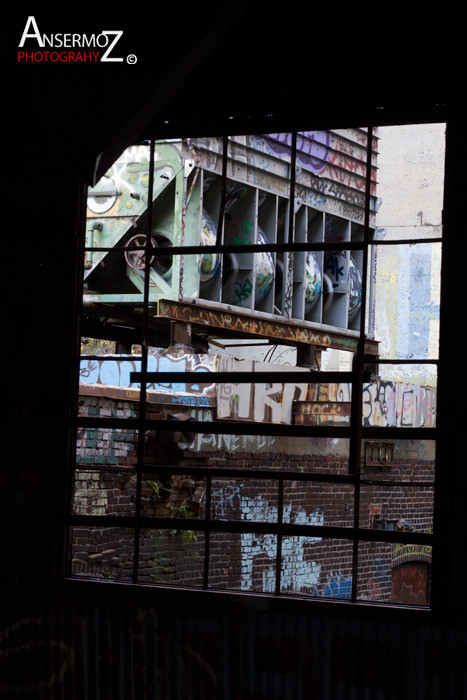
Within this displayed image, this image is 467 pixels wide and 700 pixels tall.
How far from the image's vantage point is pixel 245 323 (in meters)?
7.76

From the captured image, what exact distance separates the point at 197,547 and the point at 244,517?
2.84 ft

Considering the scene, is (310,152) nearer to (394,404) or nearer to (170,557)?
(170,557)

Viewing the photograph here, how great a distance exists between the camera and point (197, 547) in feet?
31.4

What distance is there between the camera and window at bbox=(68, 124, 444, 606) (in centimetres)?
561

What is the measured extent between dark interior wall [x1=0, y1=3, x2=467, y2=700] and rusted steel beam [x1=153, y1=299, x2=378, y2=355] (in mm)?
2864

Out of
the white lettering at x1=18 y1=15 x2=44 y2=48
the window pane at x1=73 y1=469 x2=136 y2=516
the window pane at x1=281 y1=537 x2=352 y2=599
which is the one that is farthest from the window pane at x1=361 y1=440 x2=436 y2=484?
the white lettering at x1=18 y1=15 x2=44 y2=48

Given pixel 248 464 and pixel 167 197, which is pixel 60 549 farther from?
pixel 248 464

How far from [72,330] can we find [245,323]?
348cm

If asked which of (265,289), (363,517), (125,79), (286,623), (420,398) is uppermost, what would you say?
(125,79)

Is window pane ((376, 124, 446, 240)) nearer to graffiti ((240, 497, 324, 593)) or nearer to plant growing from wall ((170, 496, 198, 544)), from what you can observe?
graffiti ((240, 497, 324, 593))

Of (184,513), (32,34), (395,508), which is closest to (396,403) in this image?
(395,508)

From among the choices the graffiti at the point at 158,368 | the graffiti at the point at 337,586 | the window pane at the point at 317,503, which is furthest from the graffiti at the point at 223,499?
the graffiti at the point at 337,586

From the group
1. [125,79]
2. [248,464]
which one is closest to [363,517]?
[248,464]

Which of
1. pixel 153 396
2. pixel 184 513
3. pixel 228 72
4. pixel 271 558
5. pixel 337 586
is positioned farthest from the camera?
pixel 337 586
